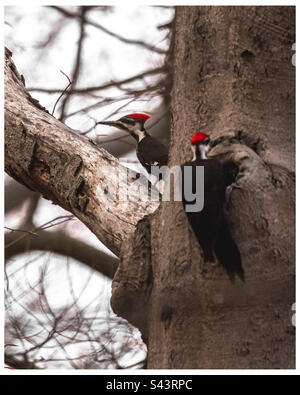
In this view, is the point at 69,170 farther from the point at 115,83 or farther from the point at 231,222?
the point at 115,83

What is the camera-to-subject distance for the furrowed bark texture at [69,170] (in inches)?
87.8

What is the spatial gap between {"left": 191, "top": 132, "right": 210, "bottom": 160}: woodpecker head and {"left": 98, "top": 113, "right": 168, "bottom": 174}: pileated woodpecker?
5.73 ft

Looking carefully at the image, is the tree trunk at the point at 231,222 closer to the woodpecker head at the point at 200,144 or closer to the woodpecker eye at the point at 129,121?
the woodpecker head at the point at 200,144

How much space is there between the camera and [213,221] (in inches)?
66.5

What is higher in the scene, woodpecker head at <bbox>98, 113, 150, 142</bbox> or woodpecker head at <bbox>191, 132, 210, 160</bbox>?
woodpecker head at <bbox>98, 113, 150, 142</bbox>

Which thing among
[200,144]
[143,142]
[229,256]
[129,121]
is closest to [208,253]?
[229,256]

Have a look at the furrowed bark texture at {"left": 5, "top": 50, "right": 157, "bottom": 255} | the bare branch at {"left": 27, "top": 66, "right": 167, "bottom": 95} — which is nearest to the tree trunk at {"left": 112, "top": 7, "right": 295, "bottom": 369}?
the furrowed bark texture at {"left": 5, "top": 50, "right": 157, "bottom": 255}

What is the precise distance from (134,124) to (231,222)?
2.23 m

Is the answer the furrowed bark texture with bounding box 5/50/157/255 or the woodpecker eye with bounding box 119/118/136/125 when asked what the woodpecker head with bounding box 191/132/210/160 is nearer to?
the furrowed bark texture with bounding box 5/50/157/255

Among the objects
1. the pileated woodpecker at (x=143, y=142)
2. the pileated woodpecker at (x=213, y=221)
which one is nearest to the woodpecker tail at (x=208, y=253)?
the pileated woodpecker at (x=213, y=221)

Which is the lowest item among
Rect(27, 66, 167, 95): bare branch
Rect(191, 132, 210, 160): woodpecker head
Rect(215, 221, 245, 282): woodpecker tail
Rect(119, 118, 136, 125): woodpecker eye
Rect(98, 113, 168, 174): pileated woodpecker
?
Rect(215, 221, 245, 282): woodpecker tail

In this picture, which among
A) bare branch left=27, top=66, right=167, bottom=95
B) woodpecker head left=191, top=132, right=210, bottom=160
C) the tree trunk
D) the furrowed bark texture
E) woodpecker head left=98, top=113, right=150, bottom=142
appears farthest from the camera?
woodpecker head left=98, top=113, right=150, bottom=142

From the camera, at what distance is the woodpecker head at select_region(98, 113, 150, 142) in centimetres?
377
